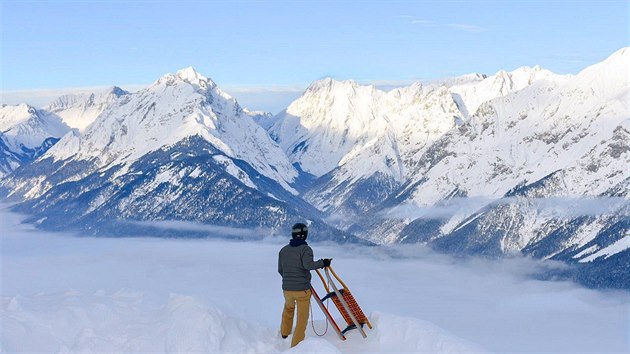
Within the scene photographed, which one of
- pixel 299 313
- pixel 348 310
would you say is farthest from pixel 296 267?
pixel 348 310

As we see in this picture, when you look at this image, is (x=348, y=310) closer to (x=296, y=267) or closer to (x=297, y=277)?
(x=297, y=277)

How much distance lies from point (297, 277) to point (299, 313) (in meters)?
1.58

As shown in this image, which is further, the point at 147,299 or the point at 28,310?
the point at 147,299

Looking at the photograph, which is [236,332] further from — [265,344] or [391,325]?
[391,325]

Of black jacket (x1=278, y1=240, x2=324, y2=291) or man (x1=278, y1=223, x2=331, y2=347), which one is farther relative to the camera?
black jacket (x1=278, y1=240, x2=324, y2=291)

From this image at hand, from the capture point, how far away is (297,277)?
33.9m

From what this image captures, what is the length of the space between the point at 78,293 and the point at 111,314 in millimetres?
4692

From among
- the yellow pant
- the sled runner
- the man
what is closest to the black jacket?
the man

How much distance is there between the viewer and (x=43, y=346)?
30.1m

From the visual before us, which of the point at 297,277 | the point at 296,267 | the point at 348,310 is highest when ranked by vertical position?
the point at 296,267

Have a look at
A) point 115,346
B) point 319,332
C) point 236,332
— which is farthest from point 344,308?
point 115,346

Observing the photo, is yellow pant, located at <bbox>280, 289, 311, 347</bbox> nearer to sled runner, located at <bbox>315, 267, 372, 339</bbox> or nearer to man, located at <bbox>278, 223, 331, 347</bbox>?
man, located at <bbox>278, 223, 331, 347</bbox>

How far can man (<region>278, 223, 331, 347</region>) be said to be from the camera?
33.5 meters

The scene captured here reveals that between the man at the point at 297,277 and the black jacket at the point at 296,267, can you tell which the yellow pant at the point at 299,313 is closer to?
the man at the point at 297,277
